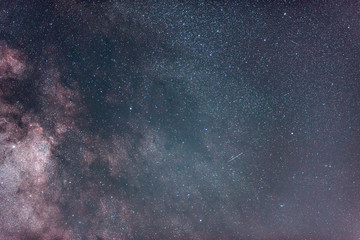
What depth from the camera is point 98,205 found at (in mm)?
2053

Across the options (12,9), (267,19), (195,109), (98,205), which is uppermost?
(267,19)

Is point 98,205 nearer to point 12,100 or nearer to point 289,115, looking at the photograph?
point 12,100

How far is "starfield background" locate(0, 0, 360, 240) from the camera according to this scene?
1.93 metres

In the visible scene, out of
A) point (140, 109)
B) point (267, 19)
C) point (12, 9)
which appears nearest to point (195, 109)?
point (140, 109)

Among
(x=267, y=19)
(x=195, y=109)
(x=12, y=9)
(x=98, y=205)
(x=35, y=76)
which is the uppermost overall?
(x=267, y=19)

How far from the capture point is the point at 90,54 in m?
1.96

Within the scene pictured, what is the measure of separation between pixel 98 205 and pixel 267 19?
2.36 metres

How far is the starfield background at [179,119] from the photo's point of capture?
6.32 feet

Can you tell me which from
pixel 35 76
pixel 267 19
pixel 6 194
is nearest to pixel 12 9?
pixel 35 76

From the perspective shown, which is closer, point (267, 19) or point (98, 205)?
point (267, 19)

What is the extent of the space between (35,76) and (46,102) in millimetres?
257

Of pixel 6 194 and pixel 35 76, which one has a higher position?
pixel 35 76

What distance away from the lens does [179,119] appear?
1992 mm

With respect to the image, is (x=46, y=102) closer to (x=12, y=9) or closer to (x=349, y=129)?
(x=12, y=9)
